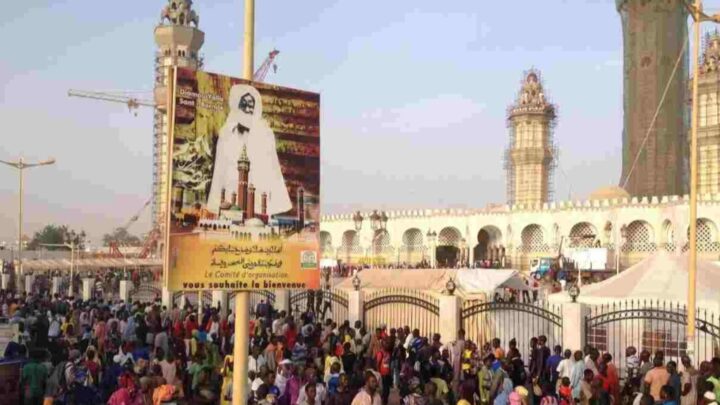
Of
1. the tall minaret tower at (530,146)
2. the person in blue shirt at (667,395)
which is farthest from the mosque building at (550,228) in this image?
the person in blue shirt at (667,395)

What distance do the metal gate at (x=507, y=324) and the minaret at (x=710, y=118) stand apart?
45.6 meters

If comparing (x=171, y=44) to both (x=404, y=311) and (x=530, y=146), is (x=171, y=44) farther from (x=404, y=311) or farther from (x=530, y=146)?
(x=404, y=311)

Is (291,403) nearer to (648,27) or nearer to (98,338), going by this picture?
(98,338)

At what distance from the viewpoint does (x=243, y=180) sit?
5777 millimetres

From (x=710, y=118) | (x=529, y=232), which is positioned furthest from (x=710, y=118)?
(x=529, y=232)

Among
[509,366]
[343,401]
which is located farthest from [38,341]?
[509,366]

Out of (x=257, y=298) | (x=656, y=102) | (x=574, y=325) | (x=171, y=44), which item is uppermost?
(x=171, y=44)

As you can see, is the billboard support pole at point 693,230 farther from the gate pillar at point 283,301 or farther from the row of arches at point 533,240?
the row of arches at point 533,240

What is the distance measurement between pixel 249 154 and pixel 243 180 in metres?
0.21

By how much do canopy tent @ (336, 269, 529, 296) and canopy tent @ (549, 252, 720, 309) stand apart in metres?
4.34

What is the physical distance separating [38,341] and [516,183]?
70.1 m

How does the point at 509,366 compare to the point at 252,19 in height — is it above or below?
below

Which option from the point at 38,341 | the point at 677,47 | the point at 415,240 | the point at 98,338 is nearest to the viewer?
the point at 38,341

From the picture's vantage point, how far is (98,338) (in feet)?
46.9
